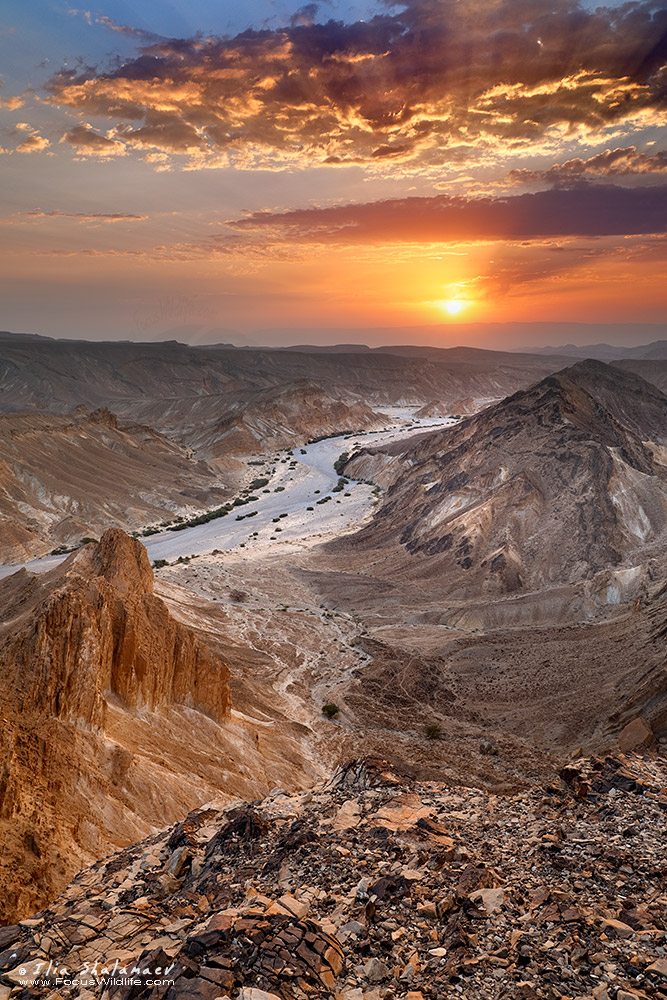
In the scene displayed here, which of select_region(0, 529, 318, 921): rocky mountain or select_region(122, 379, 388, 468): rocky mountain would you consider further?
select_region(122, 379, 388, 468): rocky mountain

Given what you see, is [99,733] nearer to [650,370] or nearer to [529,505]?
[529,505]

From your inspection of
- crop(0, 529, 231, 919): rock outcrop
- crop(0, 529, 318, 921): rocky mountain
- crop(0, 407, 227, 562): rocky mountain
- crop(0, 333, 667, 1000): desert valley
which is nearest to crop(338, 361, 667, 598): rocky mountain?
crop(0, 333, 667, 1000): desert valley

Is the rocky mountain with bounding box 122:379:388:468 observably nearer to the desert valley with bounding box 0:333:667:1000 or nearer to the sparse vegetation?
the sparse vegetation

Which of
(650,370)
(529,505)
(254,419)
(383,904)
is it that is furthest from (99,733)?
(650,370)

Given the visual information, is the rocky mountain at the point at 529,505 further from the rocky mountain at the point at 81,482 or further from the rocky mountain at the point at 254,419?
the rocky mountain at the point at 254,419

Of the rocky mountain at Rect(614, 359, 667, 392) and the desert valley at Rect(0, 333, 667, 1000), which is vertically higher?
the rocky mountain at Rect(614, 359, 667, 392)

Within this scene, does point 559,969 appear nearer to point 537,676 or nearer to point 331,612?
point 537,676
